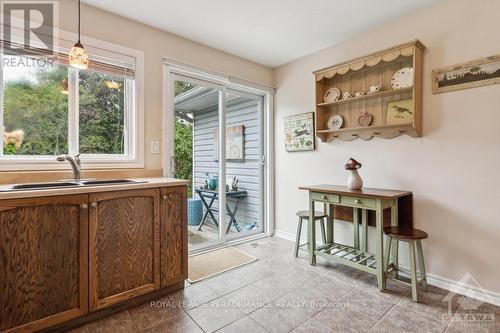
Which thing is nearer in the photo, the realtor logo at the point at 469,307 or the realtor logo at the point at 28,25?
the realtor logo at the point at 469,307

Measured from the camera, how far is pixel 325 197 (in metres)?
2.58

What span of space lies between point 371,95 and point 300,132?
40.8 inches

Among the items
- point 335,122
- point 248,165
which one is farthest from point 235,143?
point 335,122

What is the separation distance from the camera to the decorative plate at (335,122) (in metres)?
2.89

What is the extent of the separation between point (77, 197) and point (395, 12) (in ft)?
10.0

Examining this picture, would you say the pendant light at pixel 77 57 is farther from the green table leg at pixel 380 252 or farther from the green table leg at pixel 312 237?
the green table leg at pixel 380 252

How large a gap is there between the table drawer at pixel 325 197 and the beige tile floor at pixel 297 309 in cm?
71

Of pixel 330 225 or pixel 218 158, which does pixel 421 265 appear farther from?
pixel 218 158

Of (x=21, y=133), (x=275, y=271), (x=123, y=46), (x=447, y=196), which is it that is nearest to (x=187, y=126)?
(x=123, y=46)

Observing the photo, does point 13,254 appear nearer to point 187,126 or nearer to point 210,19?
point 187,126

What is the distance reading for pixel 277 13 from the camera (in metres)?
2.37

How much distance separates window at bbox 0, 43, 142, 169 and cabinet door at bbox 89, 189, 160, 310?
69 cm

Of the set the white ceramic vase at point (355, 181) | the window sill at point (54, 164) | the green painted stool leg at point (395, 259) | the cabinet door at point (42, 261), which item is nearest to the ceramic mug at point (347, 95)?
the white ceramic vase at point (355, 181)

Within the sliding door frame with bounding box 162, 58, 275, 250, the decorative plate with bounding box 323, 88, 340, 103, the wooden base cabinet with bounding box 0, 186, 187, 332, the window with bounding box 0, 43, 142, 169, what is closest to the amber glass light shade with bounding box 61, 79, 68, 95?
the window with bounding box 0, 43, 142, 169
